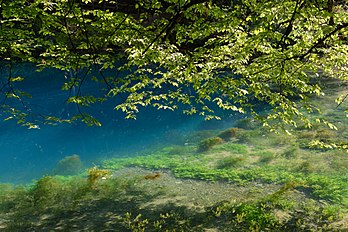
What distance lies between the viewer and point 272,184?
10164mm

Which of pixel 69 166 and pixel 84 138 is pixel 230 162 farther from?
pixel 84 138

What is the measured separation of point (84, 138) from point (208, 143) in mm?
7916

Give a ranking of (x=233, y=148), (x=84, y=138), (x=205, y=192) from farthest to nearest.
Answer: (x=84, y=138) → (x=233, y=148) → (x=205, y=192)

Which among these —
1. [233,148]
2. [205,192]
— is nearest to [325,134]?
[233,148]

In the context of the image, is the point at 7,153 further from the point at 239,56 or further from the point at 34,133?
the point at 239,56

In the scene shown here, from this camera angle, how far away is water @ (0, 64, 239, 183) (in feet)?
51.6

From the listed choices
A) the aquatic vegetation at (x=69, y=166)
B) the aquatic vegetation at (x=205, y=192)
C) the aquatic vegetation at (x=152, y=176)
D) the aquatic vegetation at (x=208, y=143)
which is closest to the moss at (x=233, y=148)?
the aquatic vegetation at (x=205, y=192)

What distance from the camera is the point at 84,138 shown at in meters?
19.3

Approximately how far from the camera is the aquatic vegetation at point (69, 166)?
13.7 meters

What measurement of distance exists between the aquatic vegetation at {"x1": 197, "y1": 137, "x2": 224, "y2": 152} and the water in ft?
6.12

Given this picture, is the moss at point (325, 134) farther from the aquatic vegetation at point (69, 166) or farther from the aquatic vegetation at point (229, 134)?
the aquatic vegetation at point (69, 166)

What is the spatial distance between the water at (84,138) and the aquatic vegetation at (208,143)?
6.12 feet

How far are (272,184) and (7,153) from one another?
14171 mm

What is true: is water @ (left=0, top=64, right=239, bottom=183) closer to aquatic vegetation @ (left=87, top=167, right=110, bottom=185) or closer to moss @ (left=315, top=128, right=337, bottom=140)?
aquatic vegetation @ (left=87, top=167, right=110, bottom=185)
